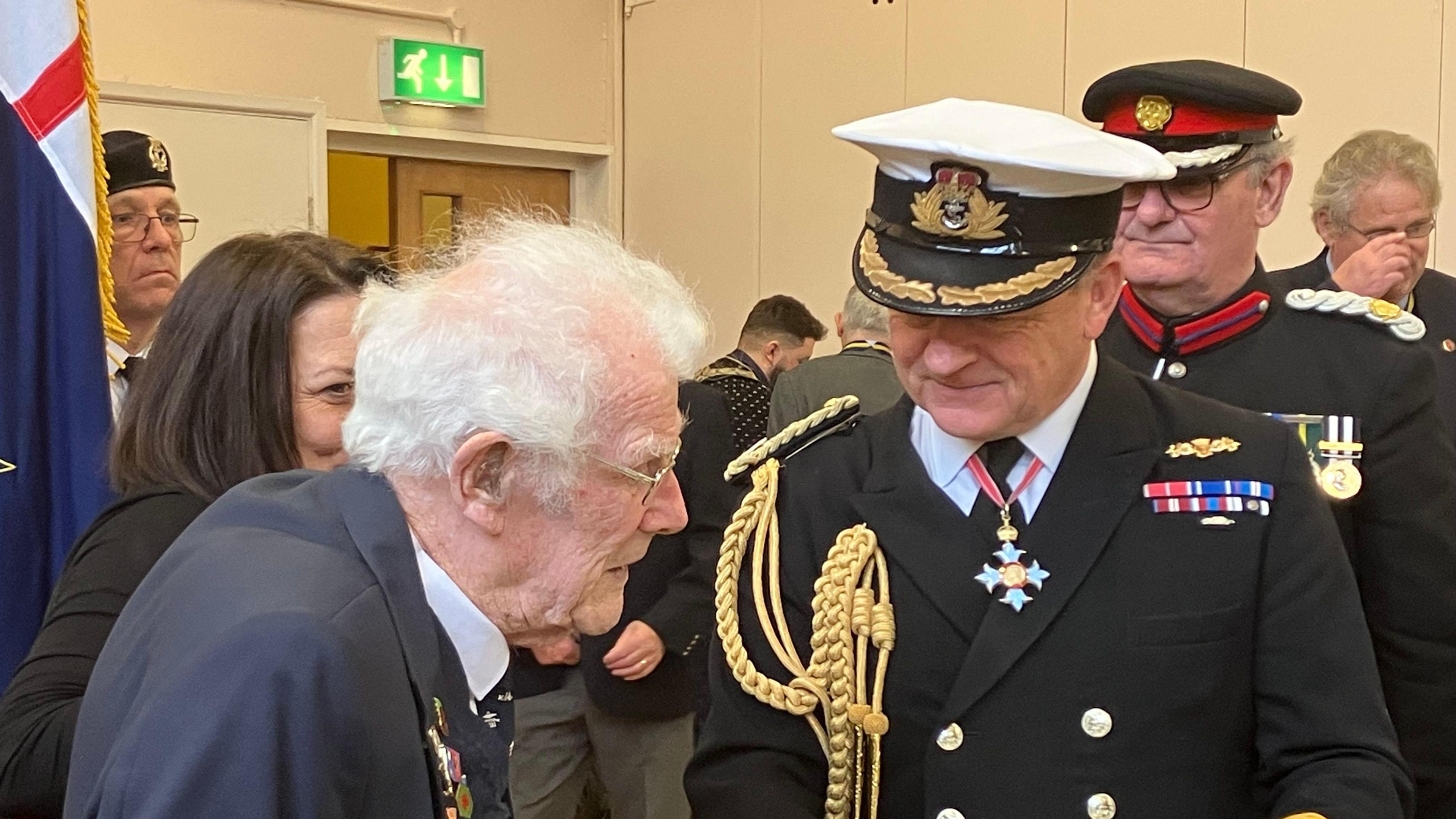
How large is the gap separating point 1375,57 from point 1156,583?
158 inches

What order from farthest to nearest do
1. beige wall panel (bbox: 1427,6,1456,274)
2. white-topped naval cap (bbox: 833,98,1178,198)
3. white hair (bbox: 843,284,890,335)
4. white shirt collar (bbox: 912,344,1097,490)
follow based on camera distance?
beige wall panel (bbox: 1427,6,1456,274)
white hair (bbox: 843,284,890,335)
white shirt collar (bbox: 912,344,1097,490)
white-topped naval cap (bbox: 833,98,1178,198)

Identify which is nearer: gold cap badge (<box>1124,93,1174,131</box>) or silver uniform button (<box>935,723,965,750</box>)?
silver uniform button (<box>935,723,965,750</box>)

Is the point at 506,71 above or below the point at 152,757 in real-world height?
above

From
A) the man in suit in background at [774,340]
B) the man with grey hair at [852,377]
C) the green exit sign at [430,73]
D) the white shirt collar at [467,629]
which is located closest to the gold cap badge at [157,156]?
the man with grey hair at [852,377]

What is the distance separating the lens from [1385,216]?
3.43 metres

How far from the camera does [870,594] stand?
5.21 ft

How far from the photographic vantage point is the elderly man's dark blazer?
103 centimetres

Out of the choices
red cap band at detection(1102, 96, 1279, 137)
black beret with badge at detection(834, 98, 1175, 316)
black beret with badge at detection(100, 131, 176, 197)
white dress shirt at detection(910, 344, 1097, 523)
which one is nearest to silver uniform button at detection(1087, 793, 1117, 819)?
white dress shirt at detection(910, 344, 1097, 523)

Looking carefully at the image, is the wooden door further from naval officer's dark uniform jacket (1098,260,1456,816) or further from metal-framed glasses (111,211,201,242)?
naval officer's dark uniform jacket (1098,260,1456,816)

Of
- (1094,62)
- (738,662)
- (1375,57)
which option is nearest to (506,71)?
(1094,62)

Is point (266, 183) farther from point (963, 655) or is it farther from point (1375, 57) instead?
point (963, 655)

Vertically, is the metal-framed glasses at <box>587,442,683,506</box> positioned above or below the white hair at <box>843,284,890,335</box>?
below

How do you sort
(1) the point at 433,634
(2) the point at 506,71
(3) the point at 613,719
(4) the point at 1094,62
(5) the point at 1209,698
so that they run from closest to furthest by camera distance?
(1) the point at 433,634 < (5) the point at 1209,698 < (3) the point at 613,719 < (4) the point at 1094,62 < (2) the point at 506,71

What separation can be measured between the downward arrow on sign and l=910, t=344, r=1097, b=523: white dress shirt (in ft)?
19.8
